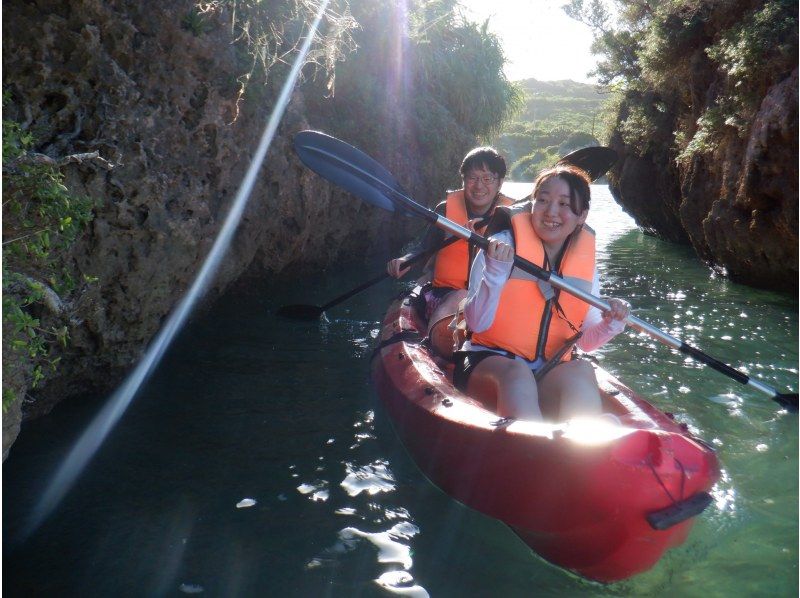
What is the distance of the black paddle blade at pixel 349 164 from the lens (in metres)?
4.37

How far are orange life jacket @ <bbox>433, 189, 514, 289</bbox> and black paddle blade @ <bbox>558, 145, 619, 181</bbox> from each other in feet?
1.96

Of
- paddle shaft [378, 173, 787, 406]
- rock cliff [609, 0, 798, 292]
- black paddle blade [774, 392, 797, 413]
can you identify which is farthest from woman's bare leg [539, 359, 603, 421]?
rock cliff [609, 0, 798, 292]

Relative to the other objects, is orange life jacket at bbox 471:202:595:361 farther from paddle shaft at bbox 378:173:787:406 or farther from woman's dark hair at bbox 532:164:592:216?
woman's dark hair at bbox 532:164:592:216

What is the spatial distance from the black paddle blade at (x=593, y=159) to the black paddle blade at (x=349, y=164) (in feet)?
4.32

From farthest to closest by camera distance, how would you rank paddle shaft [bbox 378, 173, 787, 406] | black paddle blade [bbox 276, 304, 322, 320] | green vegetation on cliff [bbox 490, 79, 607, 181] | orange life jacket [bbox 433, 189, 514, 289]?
green vegetation on cliff [bbox 490, 79, 607, 181]
black paddle blade [bbox 276, 304, 322, 320]
orange life jacket [bbox 433, 189, 514, 289]
paddle shaft [bbox 378, 173, 787, 406]

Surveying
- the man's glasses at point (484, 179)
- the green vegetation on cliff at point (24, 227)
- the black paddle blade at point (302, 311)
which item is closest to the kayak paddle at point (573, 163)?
the man's glasses at point (484, 179)

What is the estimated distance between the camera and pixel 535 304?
327 centimetres

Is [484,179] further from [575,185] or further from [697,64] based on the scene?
[697,64]

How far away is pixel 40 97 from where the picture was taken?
320 centimetres

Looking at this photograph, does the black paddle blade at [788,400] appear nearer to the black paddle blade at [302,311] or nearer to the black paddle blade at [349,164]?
the black paddle blade at [349,164]

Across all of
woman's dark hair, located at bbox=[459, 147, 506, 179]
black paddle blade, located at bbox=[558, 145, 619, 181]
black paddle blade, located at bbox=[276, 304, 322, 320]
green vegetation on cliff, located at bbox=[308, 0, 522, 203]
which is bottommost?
black paddle blade, located at bbox=[276, 304, 322, 320]

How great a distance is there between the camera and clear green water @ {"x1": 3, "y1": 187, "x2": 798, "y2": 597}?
2469 millimetres

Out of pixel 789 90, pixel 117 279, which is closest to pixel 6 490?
pixel 117 279

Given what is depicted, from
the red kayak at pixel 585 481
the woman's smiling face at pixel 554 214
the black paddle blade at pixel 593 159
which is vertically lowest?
the red kayak at pixel 585 481
